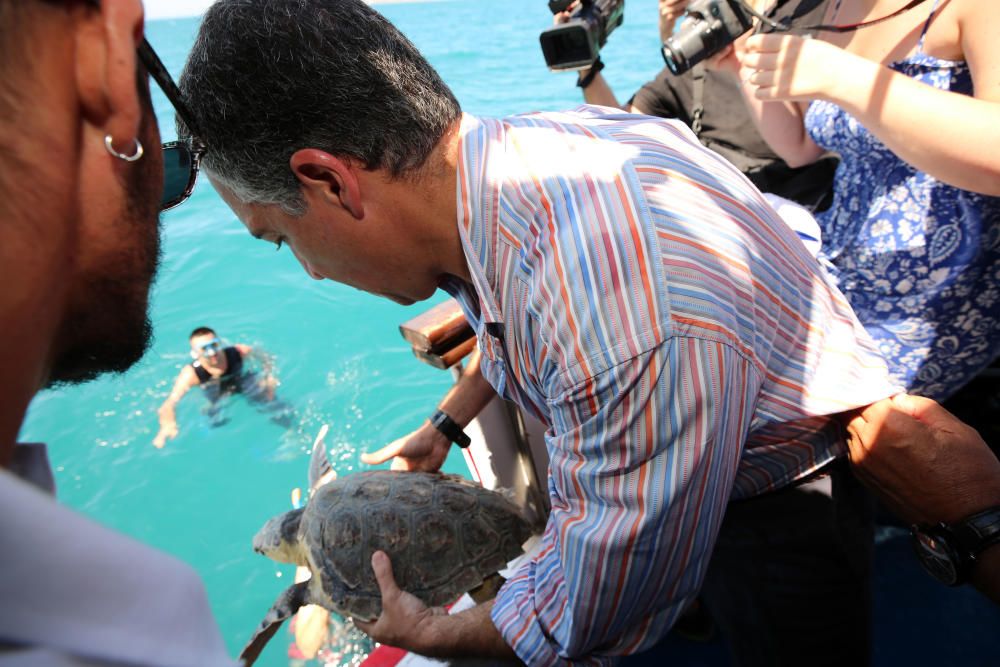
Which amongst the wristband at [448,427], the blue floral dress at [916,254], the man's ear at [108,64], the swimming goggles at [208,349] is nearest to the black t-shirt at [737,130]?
the blue floral dress at [916,254]

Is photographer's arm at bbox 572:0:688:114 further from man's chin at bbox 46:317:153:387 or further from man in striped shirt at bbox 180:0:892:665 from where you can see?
man's chin at bbox 46:317:153:387

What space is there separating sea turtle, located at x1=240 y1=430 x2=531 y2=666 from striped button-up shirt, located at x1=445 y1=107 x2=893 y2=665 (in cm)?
78

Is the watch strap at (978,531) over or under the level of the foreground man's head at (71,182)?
under

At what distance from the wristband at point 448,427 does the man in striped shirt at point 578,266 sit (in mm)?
810

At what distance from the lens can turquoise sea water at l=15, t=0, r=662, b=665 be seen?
5.16 meters

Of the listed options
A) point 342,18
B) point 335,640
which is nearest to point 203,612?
point 342,18

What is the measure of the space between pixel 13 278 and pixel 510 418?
81.1 inches

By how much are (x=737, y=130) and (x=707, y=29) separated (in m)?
1.07

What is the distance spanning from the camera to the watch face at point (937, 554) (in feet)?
3.89

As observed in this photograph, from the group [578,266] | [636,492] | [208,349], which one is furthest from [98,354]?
[208,349]

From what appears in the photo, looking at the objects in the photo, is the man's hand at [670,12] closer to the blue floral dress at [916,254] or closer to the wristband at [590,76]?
the wristband at [590,76]

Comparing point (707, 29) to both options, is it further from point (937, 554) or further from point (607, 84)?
point (937, 554)

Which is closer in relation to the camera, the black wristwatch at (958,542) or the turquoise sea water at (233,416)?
the black wristwatch at (958,542)

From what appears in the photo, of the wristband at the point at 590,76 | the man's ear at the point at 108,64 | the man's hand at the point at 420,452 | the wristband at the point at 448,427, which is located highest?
the man's ear at the point at 108,64
